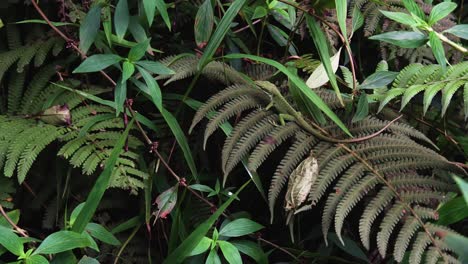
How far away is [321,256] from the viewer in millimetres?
1537

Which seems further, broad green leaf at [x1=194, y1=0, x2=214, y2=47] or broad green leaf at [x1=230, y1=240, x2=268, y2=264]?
broad green leaf at [x1=194, y1=0, x2=214, y2=47]

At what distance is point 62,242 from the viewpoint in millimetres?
1264

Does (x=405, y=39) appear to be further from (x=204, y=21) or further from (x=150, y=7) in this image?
(x=150, y=7)

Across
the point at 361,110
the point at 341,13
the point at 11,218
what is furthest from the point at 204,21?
the point at 11,218

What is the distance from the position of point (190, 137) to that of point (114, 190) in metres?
0.27

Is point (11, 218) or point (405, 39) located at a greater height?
point (405, 39)

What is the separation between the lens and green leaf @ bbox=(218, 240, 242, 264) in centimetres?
134

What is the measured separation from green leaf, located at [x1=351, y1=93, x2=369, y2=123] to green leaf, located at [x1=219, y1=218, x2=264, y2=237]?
1.19 feet

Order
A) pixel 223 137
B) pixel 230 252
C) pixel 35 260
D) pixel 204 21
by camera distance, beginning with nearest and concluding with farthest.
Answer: pixel 35 260, pixel 230 252, pixel 204 21, pixel 223 137

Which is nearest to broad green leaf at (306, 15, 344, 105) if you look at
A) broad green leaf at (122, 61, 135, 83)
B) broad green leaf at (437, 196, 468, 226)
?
broad green leaf at (437, 196, 468, 226)

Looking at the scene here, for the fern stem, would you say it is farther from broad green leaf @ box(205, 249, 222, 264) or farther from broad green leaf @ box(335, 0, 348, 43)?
broad green leaf @ box(205, 249, 222, 264)

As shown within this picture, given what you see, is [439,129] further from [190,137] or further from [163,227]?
[163,227]

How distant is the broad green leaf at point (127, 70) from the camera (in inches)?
54.9

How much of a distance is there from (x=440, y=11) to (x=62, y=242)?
1.06m
